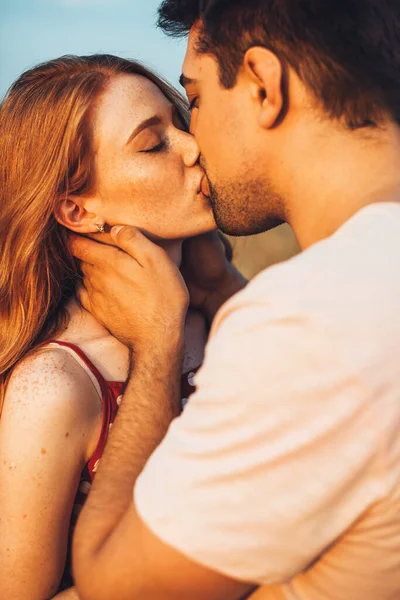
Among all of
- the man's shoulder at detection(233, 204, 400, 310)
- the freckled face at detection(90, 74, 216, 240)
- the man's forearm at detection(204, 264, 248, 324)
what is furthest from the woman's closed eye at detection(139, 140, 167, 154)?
the man's shoulder at detection(233, 204, 400, 310)

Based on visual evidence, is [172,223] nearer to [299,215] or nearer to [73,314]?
[73,314]

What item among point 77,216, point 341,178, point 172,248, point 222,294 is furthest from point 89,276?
point 341,178

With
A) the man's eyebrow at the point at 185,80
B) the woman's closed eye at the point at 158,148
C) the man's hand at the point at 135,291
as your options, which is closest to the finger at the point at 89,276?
the man's hand at the point at 135,291

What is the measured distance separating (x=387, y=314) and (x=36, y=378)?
124 cm

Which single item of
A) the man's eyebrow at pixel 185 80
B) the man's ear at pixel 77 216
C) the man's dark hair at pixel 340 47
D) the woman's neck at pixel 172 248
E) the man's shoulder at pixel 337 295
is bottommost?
the woman's neck at pixel 172 248

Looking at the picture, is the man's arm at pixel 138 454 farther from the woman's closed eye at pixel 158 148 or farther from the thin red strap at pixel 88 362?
the woman's closed eye at pixel 158 148

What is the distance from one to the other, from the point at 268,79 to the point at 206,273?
132 cm

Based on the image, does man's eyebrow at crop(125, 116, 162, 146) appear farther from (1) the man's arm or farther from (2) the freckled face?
(1) the man's arm

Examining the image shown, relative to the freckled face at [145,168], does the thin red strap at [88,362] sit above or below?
below

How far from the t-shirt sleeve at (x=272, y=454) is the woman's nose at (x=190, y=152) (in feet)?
4.56

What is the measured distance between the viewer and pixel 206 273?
120 inches

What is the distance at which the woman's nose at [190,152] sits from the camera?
102 inches

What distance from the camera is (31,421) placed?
2.10 meters

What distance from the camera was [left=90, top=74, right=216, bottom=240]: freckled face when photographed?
→ 2.57 metres
